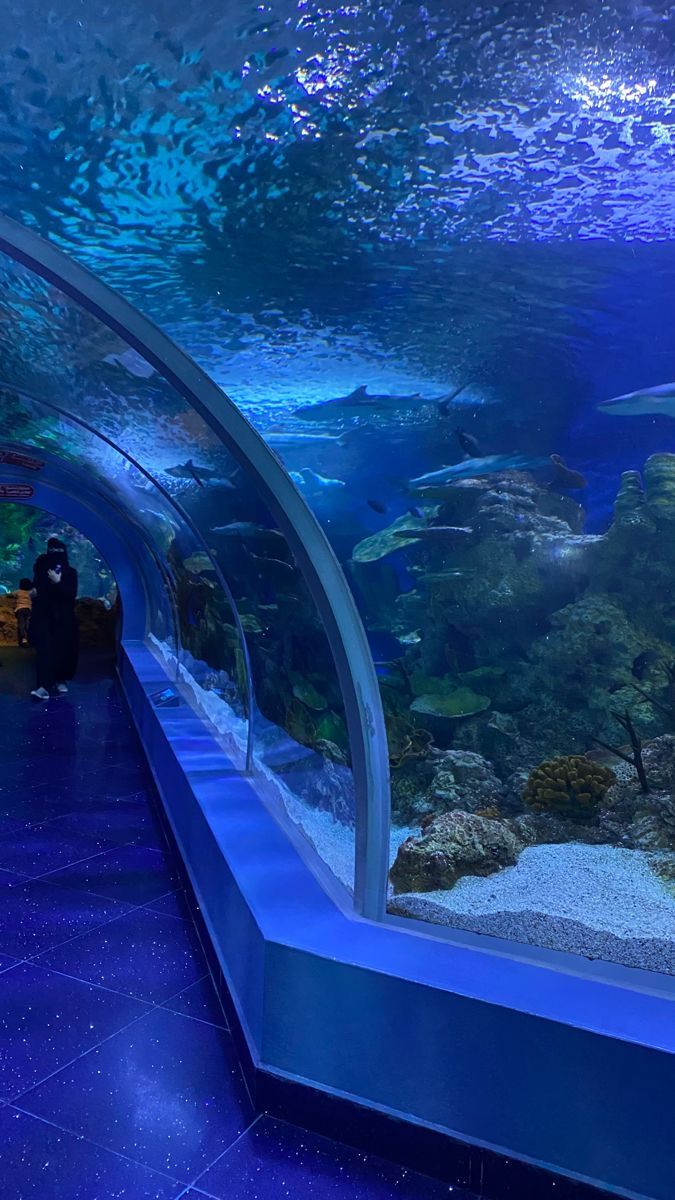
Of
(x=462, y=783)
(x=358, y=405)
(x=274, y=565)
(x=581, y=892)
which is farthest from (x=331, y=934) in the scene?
(x=274, y=565)

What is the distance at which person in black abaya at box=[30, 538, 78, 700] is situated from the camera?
11055mm

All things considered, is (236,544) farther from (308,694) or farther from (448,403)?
(448,403)

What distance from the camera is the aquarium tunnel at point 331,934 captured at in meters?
2.41

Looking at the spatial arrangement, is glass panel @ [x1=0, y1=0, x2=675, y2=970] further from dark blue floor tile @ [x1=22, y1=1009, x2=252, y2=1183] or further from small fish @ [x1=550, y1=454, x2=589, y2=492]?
dark blue floor tile @ [x1=22, y1=1009, x2=252, y2=1183]

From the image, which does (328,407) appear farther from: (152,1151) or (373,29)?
(152,1151)

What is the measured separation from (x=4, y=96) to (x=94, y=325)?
1.66 meters

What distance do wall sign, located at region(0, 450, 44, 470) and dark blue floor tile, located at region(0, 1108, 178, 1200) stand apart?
10.5 m

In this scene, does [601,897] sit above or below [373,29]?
below

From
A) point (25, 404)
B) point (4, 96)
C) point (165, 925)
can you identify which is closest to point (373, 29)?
point (4, 96)

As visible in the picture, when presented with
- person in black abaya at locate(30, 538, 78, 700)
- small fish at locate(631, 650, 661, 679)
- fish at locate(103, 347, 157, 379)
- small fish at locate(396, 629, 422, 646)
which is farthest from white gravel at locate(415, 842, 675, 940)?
person in black abaya at locate(30, 538, 78, 700)

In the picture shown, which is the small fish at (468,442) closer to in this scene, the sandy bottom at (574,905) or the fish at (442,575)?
the fish at (442,575)

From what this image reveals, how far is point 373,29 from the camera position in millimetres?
2105

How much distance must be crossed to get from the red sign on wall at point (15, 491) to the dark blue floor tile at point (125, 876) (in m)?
10.0

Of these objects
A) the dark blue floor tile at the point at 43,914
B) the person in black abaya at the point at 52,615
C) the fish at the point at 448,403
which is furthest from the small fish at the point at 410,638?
the person in black abaya at the point at 52,615
